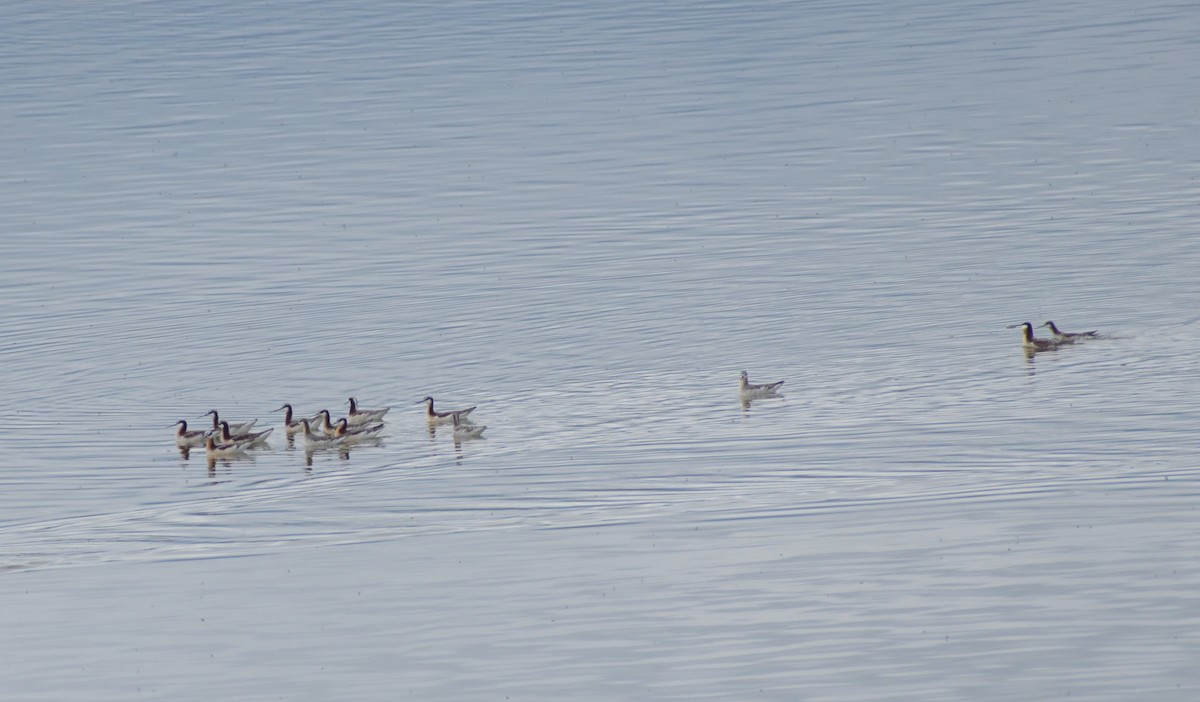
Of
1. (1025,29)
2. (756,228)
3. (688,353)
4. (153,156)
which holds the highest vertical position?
(1025,29)

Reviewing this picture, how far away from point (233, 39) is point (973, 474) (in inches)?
2254

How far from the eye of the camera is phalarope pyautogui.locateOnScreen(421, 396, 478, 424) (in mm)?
25484

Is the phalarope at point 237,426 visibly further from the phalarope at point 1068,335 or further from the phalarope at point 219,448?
the phalarope at point 1068,335

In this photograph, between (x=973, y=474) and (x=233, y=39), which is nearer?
(x=973, y=474)

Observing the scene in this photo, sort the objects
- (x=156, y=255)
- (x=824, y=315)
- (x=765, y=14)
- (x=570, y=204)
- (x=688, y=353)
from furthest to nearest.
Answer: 1. (x=765, y=14)
2. (x=570, y=204)
3. (x=156, y=255)
4. (x=824, y=315)
5. (x=688, y=353)

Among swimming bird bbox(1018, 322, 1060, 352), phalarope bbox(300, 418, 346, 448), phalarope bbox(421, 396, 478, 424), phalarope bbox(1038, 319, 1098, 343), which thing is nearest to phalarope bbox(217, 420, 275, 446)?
phalarope bbox(300, 418, 346, 448)

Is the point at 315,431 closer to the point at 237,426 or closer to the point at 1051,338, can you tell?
the point at 237,426

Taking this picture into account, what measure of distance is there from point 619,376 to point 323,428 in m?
4.66

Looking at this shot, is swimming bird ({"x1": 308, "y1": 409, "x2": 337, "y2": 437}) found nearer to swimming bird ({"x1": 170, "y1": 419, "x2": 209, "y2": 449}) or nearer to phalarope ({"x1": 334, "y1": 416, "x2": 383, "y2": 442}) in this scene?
phalarope ({"x1": 334, "y1": 416, "x2": 383, "y2": 442})

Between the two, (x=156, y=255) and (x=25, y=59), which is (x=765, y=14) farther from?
(x=156, y=255)

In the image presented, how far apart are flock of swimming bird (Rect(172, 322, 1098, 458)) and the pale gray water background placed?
29 centimetres

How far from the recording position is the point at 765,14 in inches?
2931

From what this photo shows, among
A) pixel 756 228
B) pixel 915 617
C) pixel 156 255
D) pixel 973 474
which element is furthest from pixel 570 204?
pixel 915 617

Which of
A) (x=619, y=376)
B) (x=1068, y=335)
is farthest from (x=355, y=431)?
(x=1068, y=335)
